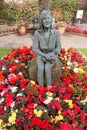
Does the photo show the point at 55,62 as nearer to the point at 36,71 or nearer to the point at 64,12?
the point at 36,71

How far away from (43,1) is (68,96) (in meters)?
7.60

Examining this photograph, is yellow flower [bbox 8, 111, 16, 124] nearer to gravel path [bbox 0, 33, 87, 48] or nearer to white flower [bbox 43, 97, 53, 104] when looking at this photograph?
white flower [bbox 43, 97, 53, 104]

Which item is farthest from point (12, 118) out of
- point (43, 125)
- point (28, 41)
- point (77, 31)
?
point (77, 31)

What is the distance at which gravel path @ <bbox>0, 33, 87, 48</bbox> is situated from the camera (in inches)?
515

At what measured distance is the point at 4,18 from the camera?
17422 mm

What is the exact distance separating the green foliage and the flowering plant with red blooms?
10186mm

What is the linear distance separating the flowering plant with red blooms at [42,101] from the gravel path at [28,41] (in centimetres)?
525

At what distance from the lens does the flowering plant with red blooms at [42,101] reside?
19.2ft

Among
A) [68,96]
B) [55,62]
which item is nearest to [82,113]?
[68,96]

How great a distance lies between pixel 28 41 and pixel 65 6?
17.3 feet

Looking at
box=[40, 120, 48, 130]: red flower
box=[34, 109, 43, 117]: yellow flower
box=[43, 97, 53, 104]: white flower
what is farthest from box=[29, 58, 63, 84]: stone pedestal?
box=[40, 120, 48, 130]: red flower

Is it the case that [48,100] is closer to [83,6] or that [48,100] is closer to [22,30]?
[22,30]

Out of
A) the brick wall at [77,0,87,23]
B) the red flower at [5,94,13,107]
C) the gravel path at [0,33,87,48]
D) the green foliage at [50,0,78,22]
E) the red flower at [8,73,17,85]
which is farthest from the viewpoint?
the brick wall at [77,0,87,23]

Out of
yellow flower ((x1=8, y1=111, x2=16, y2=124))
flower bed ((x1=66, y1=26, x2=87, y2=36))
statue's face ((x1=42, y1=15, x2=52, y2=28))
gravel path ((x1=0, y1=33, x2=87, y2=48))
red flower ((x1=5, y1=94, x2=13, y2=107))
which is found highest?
statue's face ((x1=42, y1=15, x2=52, y2=28))
